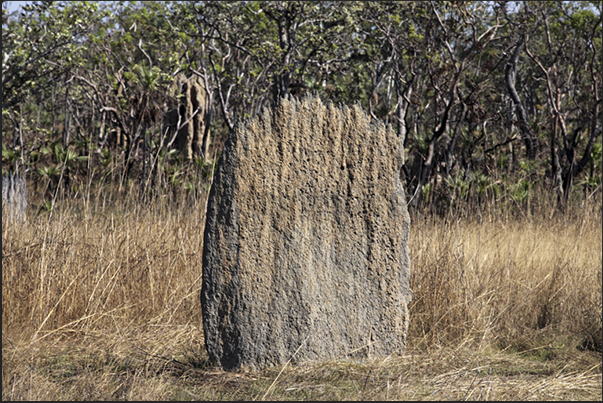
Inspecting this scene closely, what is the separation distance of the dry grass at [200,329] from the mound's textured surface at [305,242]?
6.3 inches

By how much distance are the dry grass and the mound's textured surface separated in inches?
6.3

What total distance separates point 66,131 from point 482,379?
12.3m

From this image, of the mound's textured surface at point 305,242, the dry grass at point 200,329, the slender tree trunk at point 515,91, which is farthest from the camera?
the slender tree trunk at point 515,91

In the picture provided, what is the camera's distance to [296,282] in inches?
129

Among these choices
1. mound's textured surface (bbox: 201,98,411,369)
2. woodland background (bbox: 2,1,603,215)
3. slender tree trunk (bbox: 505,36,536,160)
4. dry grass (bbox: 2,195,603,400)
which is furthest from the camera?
slender tree trunk (bbox: 505,36,536,160)

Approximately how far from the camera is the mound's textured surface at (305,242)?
3.23 meters

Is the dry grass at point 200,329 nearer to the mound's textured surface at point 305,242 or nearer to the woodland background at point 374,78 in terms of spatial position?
the mound's textured surface at point 305,242

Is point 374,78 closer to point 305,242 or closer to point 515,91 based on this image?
point 515,91

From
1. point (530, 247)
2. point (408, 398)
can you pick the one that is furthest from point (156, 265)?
point (530, 247)

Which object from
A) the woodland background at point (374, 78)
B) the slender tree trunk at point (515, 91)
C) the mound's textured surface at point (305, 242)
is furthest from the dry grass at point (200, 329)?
the slender tree trunk at point (515, 91)

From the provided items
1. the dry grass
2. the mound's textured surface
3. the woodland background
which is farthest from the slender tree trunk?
the mound's textured surface

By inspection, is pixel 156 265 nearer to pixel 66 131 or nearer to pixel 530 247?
pixel 530 247

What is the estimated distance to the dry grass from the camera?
3.10 m

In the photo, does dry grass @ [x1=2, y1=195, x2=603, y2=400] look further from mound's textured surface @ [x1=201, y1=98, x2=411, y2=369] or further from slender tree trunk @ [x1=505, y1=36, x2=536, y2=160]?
slender tree trunk @ [x1=505, y1=36, x2=536, y2=160]
